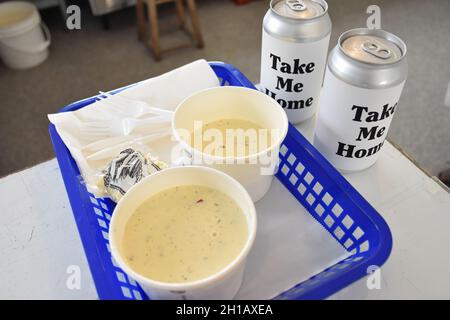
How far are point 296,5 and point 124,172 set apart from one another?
0.38 m

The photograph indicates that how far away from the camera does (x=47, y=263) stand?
62 centimetres

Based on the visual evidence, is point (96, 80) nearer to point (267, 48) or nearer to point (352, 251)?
point (267, 48)

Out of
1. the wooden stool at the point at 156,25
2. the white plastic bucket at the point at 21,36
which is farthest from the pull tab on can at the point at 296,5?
the white plastic bucket at the point at 21,36

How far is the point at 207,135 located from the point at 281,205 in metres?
0.17

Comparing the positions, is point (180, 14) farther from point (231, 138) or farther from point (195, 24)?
point (231, 138)

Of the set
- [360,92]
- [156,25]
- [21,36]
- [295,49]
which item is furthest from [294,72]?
[21,36]

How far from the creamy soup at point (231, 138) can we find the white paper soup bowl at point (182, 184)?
0.23 feet

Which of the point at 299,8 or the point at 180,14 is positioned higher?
the point at 299,8

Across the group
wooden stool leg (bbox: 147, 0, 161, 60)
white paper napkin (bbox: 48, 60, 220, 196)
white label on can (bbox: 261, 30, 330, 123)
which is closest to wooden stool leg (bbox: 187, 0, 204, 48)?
wooden stool leg (bbox: 147, 0, 161, 60)

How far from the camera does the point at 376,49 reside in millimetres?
574

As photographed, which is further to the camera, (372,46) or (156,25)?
(156,25)
